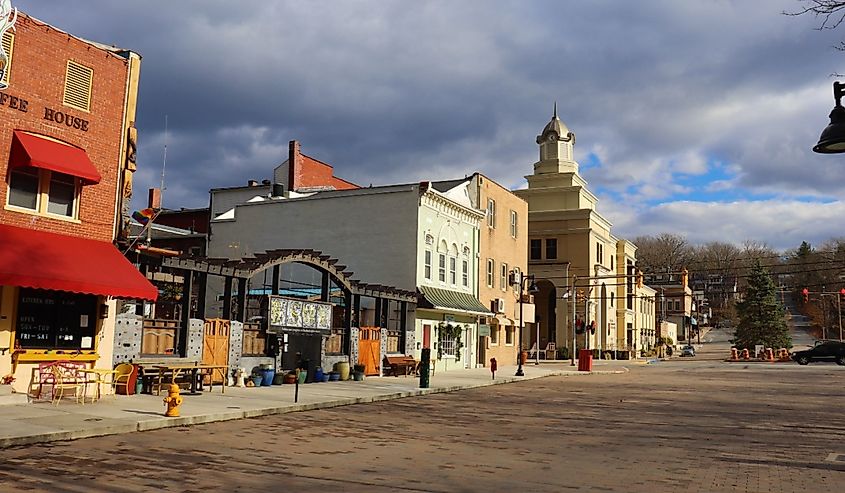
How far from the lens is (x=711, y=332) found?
155m

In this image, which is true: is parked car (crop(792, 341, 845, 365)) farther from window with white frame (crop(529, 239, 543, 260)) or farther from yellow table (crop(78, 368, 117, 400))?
yellow table (crop(78, 368, 117, 400))

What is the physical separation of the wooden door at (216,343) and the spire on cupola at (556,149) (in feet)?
174

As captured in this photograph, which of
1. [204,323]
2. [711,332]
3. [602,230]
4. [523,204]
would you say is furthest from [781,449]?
[711,332]

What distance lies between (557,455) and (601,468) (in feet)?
4.13

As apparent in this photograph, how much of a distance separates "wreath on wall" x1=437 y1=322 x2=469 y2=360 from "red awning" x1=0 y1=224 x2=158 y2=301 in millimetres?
20635

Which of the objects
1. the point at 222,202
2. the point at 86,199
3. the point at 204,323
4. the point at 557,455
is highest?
the point at 222,202

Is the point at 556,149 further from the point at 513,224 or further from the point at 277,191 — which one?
the point at 277,191

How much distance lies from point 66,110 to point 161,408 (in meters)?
7.87

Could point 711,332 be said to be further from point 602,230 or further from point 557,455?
point 557,455

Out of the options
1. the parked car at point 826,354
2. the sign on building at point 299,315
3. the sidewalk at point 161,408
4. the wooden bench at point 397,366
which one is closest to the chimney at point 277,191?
the wooden bench at point 397,366

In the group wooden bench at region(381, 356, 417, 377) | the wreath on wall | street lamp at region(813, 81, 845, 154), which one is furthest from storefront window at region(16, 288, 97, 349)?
the wreath on wall

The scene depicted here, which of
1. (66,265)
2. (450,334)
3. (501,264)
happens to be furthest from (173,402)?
(501,264)

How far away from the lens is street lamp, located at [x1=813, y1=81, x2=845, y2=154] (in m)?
8.16

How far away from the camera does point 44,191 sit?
17984mm
